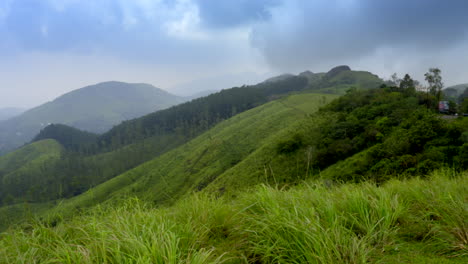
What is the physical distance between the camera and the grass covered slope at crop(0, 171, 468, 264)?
8.00 feet

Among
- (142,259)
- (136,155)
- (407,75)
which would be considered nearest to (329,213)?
(142,259)

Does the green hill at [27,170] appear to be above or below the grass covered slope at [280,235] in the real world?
below

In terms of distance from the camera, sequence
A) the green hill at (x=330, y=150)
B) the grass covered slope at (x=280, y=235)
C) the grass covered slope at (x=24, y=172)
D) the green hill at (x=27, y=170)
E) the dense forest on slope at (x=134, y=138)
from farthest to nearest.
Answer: the dense forest on slope at (x=134, y=138) < the green hill at (x=27, y=170) < the grass covered slope at (x=24, y=172) < the green hill at (x=330, y=150) < the grass covered slope at (x=280, y=235)

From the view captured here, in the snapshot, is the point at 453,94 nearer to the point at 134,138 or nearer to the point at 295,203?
the point at 295,203

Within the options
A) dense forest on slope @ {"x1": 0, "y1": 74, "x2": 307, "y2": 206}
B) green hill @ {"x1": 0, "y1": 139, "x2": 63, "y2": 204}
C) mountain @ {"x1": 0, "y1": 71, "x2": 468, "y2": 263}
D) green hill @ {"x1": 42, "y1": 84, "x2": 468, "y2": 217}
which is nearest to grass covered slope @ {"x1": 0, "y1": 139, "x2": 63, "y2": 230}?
green hill @ {"x1": 0, "y1": 139, "x2": 63, "y2": 204}

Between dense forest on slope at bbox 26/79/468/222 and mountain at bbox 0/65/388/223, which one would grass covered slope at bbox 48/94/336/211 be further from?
mountain at bbox 0/65/388/223

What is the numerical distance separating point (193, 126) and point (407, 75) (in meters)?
107

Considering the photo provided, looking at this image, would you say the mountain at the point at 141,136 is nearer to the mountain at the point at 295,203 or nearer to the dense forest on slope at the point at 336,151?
the mountain at the point at 295,203

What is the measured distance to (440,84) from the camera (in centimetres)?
4944

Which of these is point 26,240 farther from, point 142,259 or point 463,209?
point 463,209

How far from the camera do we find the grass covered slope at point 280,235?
2.44 meters

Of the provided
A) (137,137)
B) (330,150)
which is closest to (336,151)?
(330,150)

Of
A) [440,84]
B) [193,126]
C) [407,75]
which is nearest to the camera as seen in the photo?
[440,84]

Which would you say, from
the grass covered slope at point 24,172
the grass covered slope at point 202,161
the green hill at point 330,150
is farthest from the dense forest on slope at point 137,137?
the green hill at point 330,150
